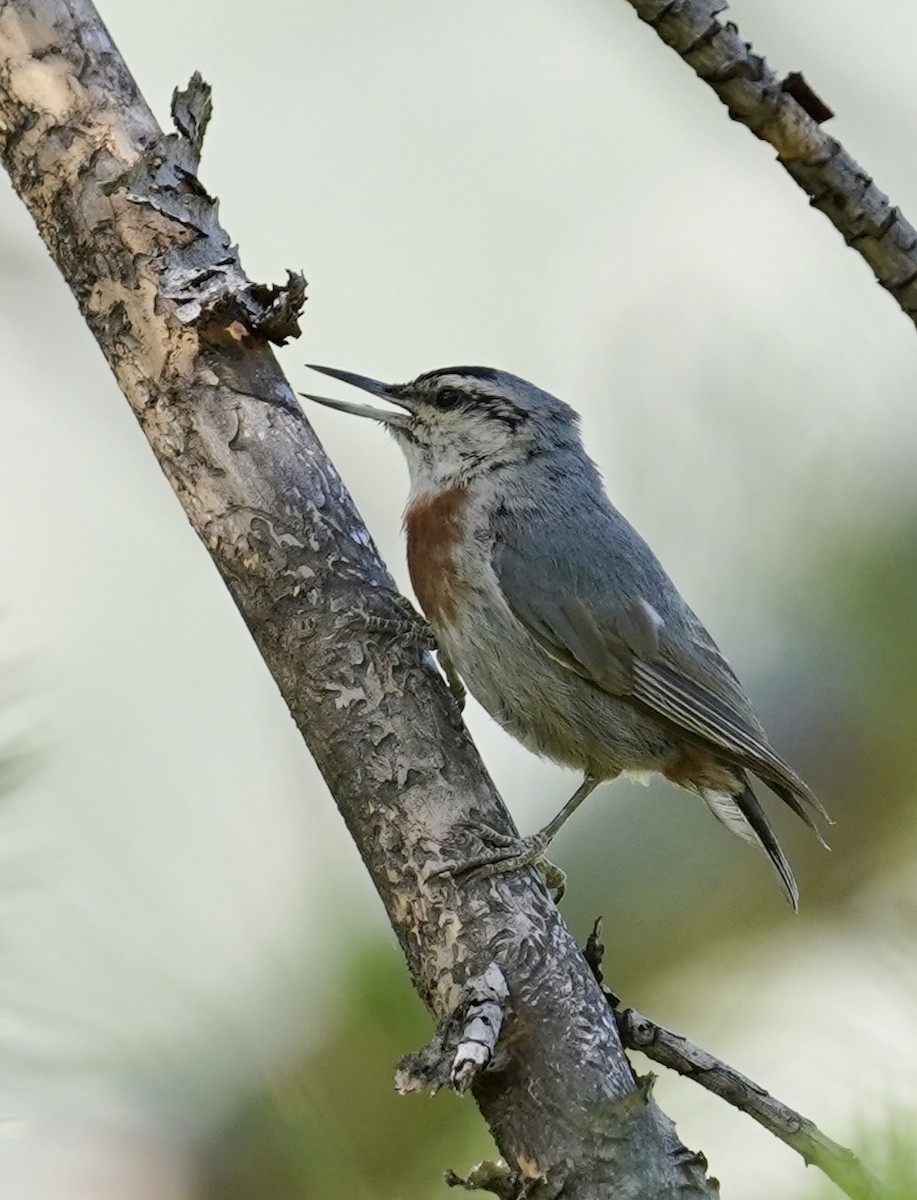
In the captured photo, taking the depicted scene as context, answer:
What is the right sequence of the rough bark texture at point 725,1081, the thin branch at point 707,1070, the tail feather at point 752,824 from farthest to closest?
the tail feather at point 752,824 → the thin branch at point 707,1070 → the rough bark texture at point 725,1081

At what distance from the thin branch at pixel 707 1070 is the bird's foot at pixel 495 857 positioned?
17 centimetres

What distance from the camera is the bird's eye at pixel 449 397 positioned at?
3469mm

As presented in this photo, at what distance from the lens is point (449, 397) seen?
11.4 ft

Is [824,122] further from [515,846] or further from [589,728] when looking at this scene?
[589,728]

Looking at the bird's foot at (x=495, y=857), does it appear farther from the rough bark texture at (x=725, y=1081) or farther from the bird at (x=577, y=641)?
the bird at (x=577, y=641)

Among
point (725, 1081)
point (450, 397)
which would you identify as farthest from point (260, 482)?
point (725, 1081)

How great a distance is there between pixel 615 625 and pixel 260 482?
993 mm

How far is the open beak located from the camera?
128 inches

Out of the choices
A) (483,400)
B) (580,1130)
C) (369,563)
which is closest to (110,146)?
(369,563)

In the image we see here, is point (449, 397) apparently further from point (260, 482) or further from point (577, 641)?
point (260, 482)

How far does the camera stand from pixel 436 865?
6.90ft

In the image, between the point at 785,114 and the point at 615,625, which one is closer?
the point at 785,114

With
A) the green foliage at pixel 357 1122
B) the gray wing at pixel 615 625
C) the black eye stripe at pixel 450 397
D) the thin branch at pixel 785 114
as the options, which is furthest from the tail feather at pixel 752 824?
the black eye stripe at pixel 450 397

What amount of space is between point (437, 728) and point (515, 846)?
11.0 inches
